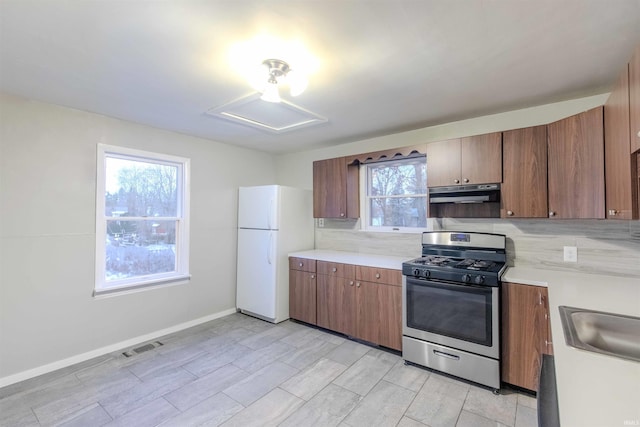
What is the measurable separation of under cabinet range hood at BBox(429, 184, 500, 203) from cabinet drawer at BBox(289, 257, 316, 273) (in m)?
1.52

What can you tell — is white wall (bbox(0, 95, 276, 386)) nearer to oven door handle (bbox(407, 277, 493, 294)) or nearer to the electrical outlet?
oven door handle (bbox(407, 277, 493, 294))

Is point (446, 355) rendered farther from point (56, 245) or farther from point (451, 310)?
point (56, 245)

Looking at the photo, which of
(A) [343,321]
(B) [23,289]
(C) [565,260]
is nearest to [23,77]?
(B) [23,289]

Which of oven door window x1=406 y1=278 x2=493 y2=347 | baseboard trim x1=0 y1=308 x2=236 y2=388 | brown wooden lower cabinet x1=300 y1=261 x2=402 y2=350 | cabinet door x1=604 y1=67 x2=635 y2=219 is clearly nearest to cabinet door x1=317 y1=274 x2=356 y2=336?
brown wooden lower cabinet x1=300 y1=261 x2=402 y2=350

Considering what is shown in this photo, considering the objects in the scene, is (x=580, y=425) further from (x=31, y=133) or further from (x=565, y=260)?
(x=31, y=133)

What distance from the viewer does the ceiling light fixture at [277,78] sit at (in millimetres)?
1857

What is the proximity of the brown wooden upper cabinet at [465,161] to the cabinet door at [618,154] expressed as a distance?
72 centimetres

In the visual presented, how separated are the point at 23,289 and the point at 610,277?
4722 millimetres

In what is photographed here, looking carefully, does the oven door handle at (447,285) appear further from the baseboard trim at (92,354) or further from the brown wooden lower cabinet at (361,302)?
the baseboard trim at (92,354)

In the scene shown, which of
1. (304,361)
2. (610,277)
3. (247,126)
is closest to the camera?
(610,277)

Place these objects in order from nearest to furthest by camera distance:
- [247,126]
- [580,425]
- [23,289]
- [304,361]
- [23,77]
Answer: [580,425] → [23,77] → [23,289] → [304,361] → [247,126]

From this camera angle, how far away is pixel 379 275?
2.95 metres

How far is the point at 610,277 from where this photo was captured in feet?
7.41

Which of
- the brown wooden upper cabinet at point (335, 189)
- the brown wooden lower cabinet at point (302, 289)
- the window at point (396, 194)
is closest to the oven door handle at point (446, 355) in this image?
the window at point (396, 194)
